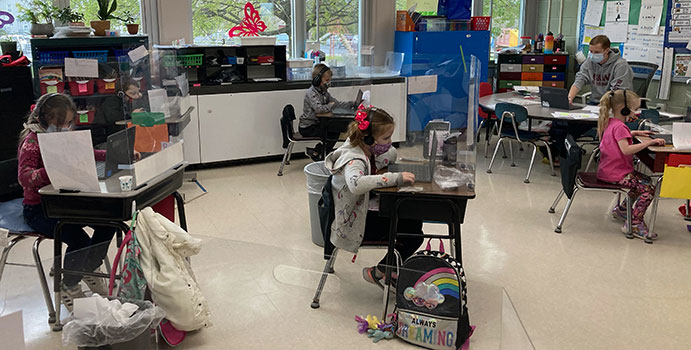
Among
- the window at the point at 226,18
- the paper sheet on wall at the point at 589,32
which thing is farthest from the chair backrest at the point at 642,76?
the window at the point at 226,18

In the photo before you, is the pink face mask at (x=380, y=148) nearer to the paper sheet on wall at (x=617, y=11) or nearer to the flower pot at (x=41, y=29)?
the flower pot at (x=41, y=29)

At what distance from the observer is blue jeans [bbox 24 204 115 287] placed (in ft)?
10.3

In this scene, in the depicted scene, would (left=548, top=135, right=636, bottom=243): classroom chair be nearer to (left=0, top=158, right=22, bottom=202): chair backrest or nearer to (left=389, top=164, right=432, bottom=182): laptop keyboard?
(left=389, top=164, right=432, bottom=182): laptop keyboard

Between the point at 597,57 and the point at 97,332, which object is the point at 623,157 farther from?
the point at 97,332

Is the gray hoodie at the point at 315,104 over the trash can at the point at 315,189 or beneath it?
over

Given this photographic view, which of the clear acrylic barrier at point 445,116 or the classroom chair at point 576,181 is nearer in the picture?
the clear acrylic barrier at point 445,116

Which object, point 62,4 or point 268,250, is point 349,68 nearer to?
point 62,4

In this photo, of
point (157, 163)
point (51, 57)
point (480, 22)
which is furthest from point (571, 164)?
point (51, 57)

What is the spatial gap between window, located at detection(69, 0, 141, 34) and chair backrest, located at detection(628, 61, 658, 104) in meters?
5.39

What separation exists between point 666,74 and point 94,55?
20.1ft

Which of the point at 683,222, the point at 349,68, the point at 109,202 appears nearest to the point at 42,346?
the point at 109,202

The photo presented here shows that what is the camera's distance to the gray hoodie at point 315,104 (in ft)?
20.5

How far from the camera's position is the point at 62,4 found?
6.30 meters

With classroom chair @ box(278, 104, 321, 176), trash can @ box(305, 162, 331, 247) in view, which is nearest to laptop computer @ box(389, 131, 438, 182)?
trash can @ box(305, 162, 331, 247)
